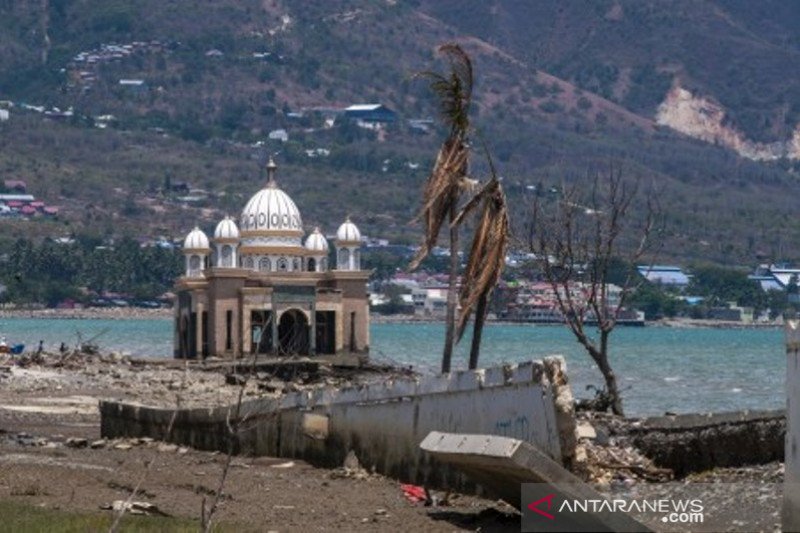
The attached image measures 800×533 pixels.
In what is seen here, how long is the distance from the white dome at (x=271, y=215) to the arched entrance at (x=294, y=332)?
9.63 feet

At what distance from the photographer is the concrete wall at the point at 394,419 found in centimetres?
2386

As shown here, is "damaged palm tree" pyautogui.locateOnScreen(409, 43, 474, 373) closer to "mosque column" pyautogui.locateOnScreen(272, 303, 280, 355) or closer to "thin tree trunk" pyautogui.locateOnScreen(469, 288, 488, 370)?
"thin tree trunk" pyautogui.locateOnScreen(469, 288, 488, 370)

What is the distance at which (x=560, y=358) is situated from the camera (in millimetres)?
23828

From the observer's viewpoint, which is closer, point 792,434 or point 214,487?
point 792,434

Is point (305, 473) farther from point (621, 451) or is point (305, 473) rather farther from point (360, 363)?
point (360, 363)

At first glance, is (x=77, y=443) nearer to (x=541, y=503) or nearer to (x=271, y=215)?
(x=541, y=503)

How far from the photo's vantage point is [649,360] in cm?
11125

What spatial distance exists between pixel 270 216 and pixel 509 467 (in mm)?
63393

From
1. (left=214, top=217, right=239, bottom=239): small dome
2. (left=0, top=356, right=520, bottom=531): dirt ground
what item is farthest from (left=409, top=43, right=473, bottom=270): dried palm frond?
(left=214, top=217, right=239, bottom=239): small dome

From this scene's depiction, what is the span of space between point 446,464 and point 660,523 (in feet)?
14.1

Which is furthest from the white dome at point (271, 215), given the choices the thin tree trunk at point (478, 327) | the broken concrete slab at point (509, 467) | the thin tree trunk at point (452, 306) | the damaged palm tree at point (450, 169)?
the broken concrete slab at point (509, 467)

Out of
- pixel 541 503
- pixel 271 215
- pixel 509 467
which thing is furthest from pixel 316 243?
pixel 541 503

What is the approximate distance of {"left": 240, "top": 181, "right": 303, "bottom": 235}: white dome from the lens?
273ft

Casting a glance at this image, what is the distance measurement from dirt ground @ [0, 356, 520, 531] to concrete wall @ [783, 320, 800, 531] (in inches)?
130
